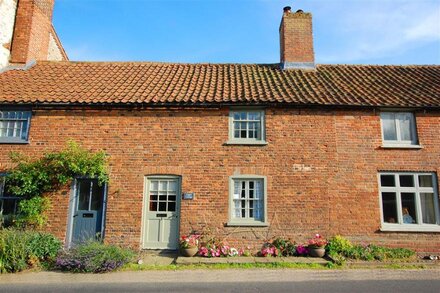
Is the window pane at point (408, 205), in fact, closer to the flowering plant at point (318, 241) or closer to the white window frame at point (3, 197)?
the flowering plant at point (318, 241)

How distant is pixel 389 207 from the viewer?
11352 mm

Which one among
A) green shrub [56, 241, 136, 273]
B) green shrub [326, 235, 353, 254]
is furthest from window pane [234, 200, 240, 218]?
green shrub [56, 241, 136, 273]

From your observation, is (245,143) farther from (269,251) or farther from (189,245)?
(189,245)

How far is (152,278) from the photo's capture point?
8.33m

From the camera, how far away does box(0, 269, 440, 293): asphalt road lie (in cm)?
745

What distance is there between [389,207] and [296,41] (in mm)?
8424

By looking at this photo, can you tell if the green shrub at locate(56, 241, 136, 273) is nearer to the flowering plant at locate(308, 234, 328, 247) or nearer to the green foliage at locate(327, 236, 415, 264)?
the flowering plant at locate(308, 234, 328, 247)

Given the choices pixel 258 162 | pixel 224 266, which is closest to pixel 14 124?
pixel 258 162

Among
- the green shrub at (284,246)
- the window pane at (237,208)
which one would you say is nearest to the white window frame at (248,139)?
the window pane at (237,208)

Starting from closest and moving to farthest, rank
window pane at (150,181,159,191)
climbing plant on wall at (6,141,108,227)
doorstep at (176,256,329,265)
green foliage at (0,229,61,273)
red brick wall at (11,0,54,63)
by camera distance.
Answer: green foliage at (0,229,61,273)
doorstep at (176,256,329,265)
climbing plant on wall at (6,141,108,227)
window pane at (150,181,159,191)
red brick wall at (11,0,54,63)

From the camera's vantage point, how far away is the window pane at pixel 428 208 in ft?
36.9

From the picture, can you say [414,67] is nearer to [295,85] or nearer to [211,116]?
[295,85]

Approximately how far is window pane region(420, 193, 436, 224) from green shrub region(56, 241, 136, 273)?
395 inches

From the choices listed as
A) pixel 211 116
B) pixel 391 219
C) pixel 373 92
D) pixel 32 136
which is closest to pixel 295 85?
pixel 373 92
